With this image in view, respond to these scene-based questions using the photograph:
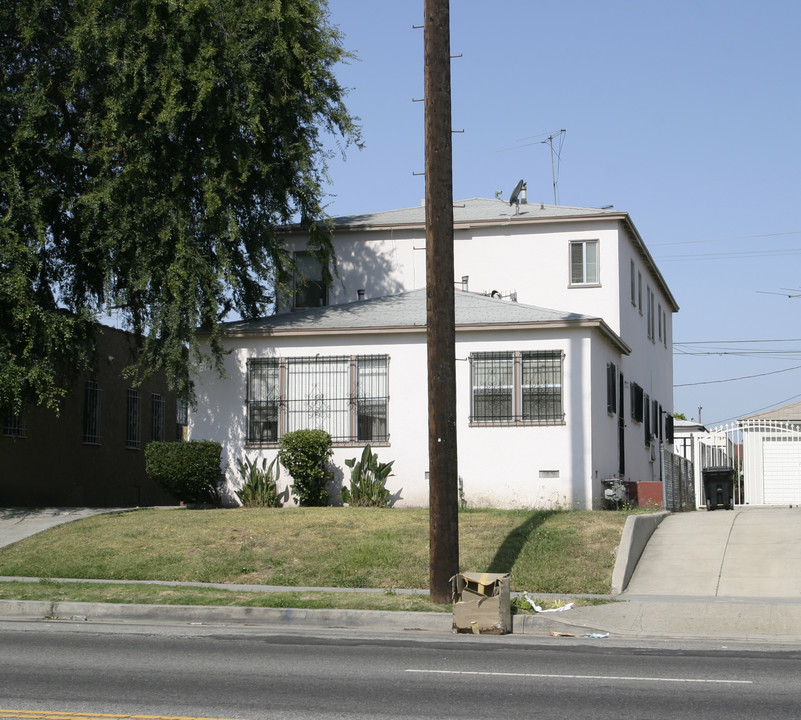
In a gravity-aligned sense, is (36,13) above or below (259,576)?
above

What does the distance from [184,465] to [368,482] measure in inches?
144

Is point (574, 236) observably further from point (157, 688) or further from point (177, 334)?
point (157, 688)

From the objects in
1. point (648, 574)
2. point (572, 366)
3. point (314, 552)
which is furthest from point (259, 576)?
point (572, 366)

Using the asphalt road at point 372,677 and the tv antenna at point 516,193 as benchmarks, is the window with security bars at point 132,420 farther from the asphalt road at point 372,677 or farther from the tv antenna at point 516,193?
the asphalt road at point 372,677

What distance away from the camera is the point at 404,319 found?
22078 millimetres

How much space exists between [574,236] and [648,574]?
12.7m

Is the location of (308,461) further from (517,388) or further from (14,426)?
(14,426)

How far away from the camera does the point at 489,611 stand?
1188 centimetres

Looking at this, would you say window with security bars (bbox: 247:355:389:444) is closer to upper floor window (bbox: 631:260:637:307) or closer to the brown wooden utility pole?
the brown wooden utility pole

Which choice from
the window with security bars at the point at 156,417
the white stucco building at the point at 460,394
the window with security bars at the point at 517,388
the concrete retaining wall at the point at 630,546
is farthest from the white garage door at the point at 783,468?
the window with security bars at the point at 156,417

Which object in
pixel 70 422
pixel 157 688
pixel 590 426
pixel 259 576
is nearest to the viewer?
pixel 157 688

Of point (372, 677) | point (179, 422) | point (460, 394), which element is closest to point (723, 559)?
point (460, 394)

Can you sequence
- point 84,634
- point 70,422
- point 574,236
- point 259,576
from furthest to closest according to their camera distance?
point 70,422 < point 574,236 < point 259,576 < point 84,634

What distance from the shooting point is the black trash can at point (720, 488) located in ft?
80.6
